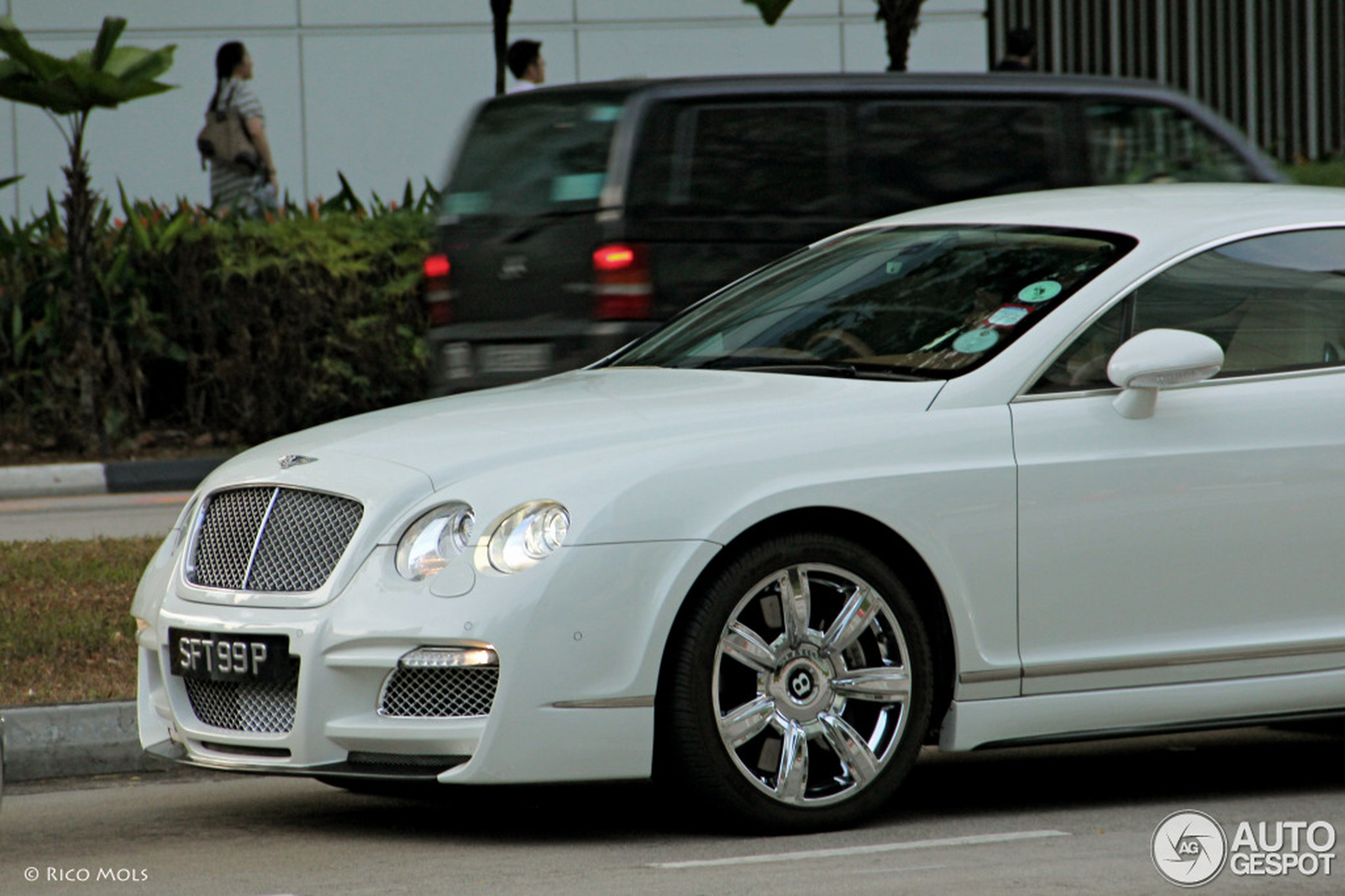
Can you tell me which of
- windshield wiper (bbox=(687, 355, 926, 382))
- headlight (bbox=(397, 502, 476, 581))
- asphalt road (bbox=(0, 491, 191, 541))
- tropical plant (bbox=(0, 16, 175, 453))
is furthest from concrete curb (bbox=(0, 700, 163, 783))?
tropical plant (bbox=(0, 16, 175, 453))

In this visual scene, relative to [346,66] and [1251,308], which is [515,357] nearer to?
[1251,308]

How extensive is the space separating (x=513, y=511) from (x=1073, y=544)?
139cm

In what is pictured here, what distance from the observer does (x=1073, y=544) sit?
5461 millimetres

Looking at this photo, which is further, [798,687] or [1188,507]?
[1188,507]

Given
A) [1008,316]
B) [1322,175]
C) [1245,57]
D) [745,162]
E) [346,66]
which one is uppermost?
[346,66]

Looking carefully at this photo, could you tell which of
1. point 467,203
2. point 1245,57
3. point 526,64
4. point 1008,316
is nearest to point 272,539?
point 1008,316

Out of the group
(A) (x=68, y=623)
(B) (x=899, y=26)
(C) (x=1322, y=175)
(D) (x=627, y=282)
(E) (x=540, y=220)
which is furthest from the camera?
(B) (x=899, y=26)

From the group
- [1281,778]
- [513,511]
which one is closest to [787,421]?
[513,511]

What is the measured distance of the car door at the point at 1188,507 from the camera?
5.48 meters

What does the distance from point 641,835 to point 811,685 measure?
0.56 meters

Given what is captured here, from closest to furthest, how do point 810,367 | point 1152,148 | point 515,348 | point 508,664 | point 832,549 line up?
point 508,664, point 832,549, point 810,367, point 515,348, point 1152,148

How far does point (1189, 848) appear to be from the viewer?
5.14 meters

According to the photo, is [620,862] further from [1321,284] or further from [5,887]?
[1321,284]

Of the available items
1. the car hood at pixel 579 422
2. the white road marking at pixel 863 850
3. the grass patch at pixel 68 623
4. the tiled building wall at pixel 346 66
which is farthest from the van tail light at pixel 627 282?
the tiled building wall at pixel 346 66
